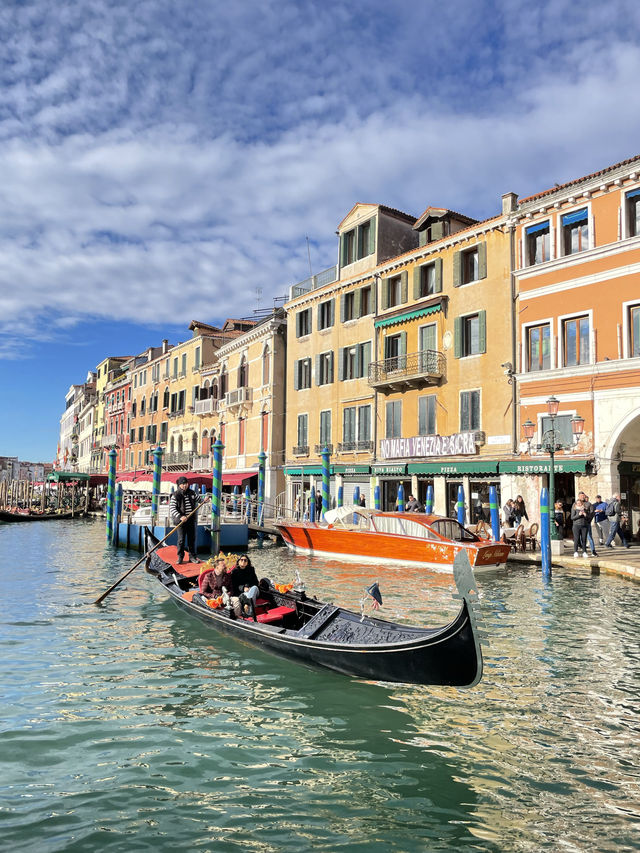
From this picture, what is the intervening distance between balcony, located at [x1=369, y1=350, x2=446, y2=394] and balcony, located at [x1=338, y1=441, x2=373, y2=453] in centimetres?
233

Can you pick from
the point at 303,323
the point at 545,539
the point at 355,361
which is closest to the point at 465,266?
the point at 355,361

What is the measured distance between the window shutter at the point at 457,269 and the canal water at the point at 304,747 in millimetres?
15425

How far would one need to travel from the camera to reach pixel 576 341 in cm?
1992

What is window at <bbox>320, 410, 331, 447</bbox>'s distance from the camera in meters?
29.9

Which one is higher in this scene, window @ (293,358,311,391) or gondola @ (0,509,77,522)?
window @ (293,358,311,391)

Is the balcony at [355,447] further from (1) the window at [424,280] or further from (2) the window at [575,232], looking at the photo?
(2) the window at [575,232]

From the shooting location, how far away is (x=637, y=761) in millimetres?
5480

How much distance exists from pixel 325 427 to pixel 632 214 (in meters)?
15.4

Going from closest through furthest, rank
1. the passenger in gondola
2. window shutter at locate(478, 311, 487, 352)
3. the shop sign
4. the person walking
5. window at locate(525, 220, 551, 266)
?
the passenger in gondola → the person walking → window at locate(525, 220, 551, 266) → window shutter at locate(478, 311, 487, 352) → the shop sign

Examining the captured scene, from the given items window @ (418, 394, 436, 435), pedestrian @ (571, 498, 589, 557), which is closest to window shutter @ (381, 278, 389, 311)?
window @ (418, 394, 436, 435)

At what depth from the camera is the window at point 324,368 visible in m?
30.1

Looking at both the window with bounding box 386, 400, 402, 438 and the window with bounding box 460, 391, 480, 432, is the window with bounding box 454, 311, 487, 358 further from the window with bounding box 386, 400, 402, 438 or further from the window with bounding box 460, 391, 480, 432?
the window with bounding box 386, 400, 402, 438

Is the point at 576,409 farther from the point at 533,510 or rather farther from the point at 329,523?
the point at 329,523

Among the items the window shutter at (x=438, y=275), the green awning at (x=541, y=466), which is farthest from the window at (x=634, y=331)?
the window shutter at (x=438, y=275)
